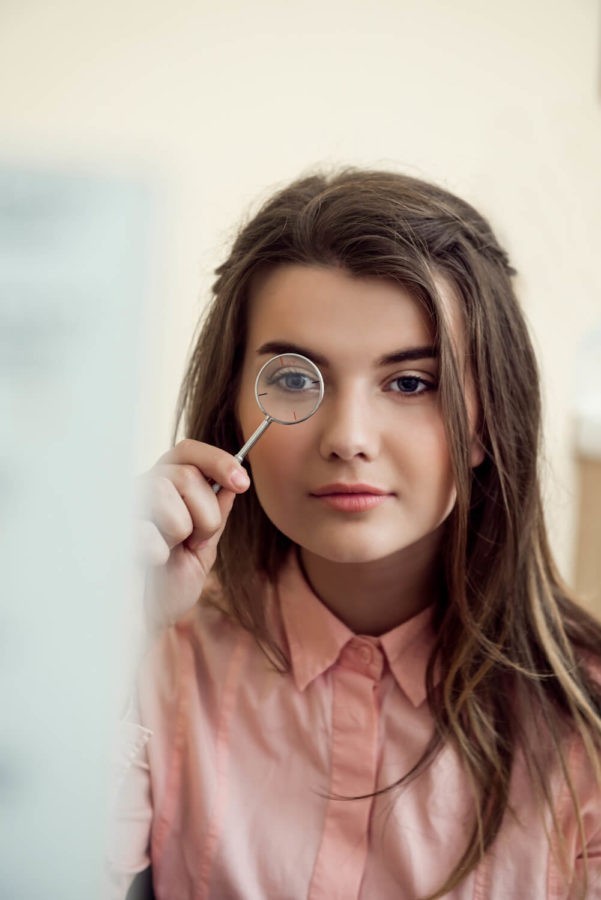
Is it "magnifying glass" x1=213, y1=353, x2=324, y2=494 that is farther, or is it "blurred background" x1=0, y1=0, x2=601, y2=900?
"blurred background" x1=0, y1=0, x2=601, y2=900

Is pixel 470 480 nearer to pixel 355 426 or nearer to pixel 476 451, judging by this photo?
pixel 476 451

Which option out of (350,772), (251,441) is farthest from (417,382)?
(350,772)

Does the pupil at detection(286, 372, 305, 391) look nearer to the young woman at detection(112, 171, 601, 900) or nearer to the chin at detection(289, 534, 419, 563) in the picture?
the young woman at detection(112, 171, 601, 900)

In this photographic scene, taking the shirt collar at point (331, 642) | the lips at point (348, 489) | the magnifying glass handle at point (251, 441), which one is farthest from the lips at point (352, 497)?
the shirt collar at point (331, 642)

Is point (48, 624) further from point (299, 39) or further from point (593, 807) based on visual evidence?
point (299, 39)

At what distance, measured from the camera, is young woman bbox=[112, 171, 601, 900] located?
1098 mm

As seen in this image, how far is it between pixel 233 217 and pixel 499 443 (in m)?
1.42

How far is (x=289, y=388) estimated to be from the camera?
1.10m

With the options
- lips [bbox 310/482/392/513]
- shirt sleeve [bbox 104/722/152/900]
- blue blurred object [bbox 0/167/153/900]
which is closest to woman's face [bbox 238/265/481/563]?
lips [bbox 310/482/392/513]

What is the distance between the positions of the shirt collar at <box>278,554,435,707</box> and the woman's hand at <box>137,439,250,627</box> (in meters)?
0.20

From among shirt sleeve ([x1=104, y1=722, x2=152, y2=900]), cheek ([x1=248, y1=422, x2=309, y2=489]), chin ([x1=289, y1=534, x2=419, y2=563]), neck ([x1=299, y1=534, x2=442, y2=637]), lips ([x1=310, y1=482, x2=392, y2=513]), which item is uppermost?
cheek ([x1=248, y1=422, x2=309, y2=489])

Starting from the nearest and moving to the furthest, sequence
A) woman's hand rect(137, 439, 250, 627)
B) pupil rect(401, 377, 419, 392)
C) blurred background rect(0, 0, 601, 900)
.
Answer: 1. woman's hand rect(137, 439, 250, 627)
2. pupil rect(401, 377, 419, 392)
3. blurred background rect(0, 0, 601, 900)

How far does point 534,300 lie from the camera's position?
2738mm

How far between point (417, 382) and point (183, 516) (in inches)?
12.9
